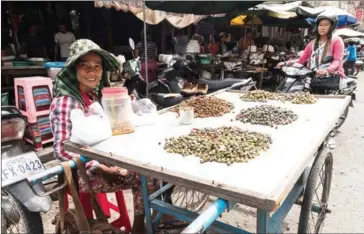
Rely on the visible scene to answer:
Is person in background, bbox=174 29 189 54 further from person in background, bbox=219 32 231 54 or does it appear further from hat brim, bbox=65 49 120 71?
hat brim, bbox=65 49 120 71

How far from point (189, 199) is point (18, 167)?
1836mm

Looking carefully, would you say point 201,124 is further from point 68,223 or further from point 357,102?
point 357,102

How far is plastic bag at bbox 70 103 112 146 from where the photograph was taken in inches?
66.1

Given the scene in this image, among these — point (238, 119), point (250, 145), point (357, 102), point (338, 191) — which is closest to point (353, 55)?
point (357, 102)

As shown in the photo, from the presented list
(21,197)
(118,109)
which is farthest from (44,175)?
(118,109)

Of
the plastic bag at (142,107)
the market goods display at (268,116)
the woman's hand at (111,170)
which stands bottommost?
the woman's hand at (111,170)

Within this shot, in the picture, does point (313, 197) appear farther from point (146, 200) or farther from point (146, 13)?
point (146, 13)

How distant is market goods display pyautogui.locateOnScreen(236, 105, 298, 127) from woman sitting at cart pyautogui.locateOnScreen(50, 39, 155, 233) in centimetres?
91

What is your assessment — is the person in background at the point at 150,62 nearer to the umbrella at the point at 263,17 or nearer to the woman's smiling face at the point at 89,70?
the woman's smiling face at the point at 89,70

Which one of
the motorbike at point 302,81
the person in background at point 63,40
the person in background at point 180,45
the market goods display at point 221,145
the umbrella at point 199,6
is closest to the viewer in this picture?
the market goods display at point 221,145

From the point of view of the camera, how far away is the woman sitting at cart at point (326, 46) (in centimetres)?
414

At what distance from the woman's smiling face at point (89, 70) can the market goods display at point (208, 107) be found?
77 cm

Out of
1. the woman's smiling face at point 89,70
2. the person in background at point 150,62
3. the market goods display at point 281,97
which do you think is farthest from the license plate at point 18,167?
the person in background at point 150,62

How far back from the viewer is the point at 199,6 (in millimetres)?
6238
